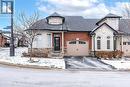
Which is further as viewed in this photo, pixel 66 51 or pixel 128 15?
pixel 128 15

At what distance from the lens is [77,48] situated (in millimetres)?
47188

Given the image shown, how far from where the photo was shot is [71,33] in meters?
47.2

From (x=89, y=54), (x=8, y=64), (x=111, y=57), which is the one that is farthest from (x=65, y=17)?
(x=8, y=64)

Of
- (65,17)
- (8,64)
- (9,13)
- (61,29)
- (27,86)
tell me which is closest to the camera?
(27,86)

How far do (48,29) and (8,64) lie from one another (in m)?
14.7

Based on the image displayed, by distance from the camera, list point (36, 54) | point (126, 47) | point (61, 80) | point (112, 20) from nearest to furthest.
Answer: point (61, 80), point (36, 54), point (126, 47), point (112, 20)

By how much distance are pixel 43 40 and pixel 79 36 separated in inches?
212

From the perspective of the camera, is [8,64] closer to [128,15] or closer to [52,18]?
[52,18]

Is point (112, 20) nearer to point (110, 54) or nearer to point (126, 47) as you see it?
point (126, 47)

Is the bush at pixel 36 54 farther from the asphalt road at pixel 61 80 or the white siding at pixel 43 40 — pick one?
the asphalt road at pixel 61 80

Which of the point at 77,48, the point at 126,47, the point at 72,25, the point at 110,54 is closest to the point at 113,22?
the point at 126,47

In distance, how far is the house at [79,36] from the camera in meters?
45.5

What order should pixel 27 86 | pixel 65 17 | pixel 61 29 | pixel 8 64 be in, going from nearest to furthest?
pixel 27 86
pixel 8 64
pixel 61 29
pixel 65 17

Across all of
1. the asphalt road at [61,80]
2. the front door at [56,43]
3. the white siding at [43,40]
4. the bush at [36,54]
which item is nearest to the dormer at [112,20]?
the front door at [56,43]
